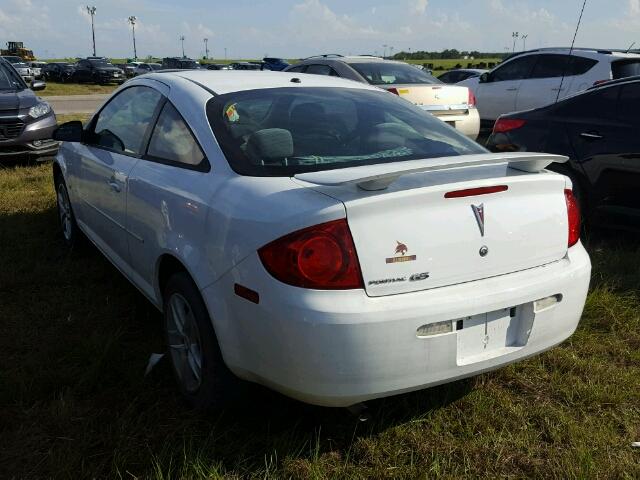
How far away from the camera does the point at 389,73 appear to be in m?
9.03

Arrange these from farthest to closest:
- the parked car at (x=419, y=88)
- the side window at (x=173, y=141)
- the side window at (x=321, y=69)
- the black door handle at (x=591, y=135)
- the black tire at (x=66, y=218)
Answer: the side window at (x=321, y=69) < the parked car at (x=419, y=88) < the black door handle at (x=591, y=135) < the black tire at (x=66, y=218) < the side window at (x=173, y=141)

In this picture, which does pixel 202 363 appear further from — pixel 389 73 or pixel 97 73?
pixel 97 73

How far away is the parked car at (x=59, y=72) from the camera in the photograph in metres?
39.2

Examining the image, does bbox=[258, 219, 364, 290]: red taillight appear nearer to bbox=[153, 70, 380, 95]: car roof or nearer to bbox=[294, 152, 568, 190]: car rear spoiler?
bbox=[294, 152, 568, 190]: car rear spoiler

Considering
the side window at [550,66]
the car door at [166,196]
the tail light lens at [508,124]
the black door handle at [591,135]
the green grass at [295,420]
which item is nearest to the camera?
the green grass at [295,420]

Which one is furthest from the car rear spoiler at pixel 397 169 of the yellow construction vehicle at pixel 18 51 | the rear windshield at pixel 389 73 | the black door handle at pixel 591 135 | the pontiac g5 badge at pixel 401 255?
the yellow construction vehicle at pixel 18 51

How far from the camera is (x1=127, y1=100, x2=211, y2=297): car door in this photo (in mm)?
2609

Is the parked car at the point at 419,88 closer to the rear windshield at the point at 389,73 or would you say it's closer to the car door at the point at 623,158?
the rear windshield at the point at 389,73

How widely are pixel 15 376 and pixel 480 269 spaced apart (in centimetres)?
231

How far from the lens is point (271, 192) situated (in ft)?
7.54

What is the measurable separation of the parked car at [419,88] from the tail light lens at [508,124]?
95.9 inches

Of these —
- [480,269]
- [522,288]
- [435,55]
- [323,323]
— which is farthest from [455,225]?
[435,55]

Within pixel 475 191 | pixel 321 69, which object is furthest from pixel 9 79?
pixel 475 191

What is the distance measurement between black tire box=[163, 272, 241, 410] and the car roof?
1.02 m
